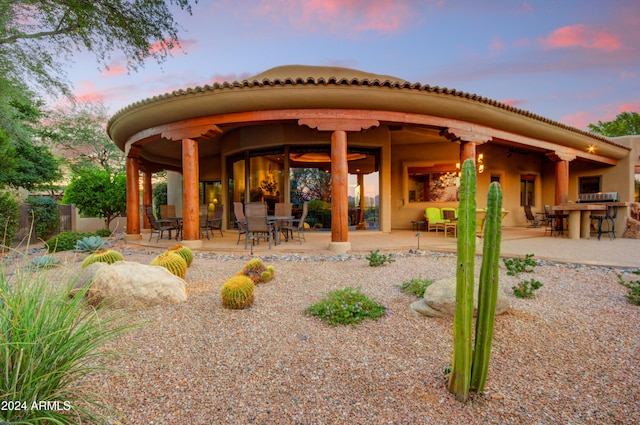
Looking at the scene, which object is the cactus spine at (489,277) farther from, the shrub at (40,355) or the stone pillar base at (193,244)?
the stone pillar base at (193,244)

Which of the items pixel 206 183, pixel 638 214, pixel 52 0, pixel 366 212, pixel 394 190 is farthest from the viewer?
pixel 206 183

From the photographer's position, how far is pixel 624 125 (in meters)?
23.2

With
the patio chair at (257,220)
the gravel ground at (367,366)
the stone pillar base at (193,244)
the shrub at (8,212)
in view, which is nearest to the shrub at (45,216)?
the shrub at (8,212)

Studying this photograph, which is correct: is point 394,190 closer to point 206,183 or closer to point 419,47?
point 419,47

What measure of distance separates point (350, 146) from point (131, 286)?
7.26 metres

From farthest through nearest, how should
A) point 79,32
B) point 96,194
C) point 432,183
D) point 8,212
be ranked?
point 96,194, point 432,183, point 8,212, point 79,32

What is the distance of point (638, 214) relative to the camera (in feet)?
28.4

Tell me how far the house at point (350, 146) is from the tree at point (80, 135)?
1044cm

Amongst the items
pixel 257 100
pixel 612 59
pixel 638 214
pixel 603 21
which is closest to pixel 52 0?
pixel 257 100

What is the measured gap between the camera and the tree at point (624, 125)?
75.9 ft

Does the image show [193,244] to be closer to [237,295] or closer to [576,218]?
[237,295]

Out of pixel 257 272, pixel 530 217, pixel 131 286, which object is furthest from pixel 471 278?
pixel 530 217

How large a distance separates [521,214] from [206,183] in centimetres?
1324

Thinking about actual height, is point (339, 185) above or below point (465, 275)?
above
